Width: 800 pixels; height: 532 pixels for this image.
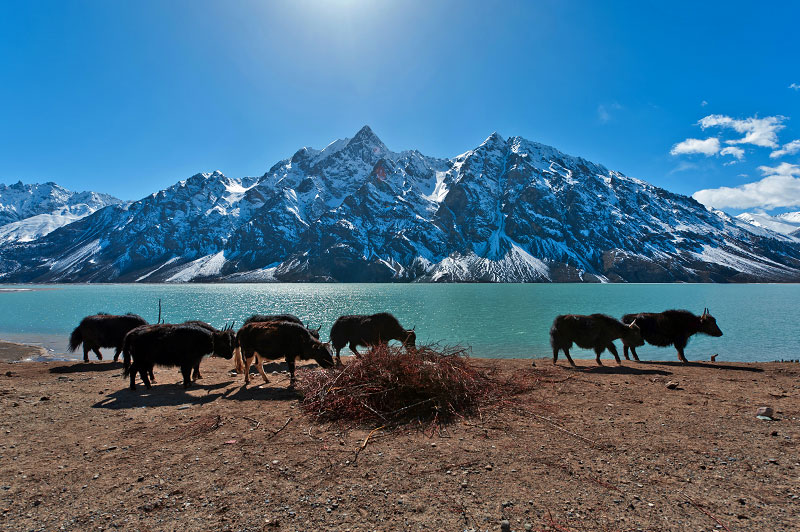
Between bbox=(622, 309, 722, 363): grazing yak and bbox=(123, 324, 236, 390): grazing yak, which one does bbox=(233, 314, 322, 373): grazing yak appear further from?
bbox=(622, 309, 722, 363): grazing yak

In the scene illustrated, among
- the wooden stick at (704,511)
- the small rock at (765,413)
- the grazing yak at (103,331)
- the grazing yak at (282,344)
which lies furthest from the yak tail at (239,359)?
the small rock at (765,413)

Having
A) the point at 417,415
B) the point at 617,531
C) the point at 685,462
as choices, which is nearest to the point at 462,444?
the point at 417,415

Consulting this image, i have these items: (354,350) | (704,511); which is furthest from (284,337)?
(704,511)

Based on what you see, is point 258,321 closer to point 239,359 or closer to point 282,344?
point 239,359

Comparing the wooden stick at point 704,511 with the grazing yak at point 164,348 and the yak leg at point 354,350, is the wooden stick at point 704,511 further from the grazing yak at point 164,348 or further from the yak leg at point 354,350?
the grazing yak at point 164,348

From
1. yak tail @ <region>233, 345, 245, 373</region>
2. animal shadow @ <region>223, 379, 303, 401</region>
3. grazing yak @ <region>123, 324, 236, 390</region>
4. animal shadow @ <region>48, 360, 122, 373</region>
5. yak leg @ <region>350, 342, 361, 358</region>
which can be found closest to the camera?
yak leg @ <region>350, 342, 361, 358</region>

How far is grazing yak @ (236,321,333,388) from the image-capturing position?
1205cm

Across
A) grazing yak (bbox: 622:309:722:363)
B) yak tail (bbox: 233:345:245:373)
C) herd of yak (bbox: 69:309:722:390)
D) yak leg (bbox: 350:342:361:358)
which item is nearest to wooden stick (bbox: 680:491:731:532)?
yak leg (bbox: 350:342:361:358)

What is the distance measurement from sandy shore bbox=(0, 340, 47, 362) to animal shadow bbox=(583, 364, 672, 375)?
31.4 meters

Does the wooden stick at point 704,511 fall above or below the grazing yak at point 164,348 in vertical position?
below

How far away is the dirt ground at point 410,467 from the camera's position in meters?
4.68

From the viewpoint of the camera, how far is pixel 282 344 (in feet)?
39.6

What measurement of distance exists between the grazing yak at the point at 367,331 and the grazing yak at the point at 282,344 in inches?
121

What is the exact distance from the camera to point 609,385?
469 inches
